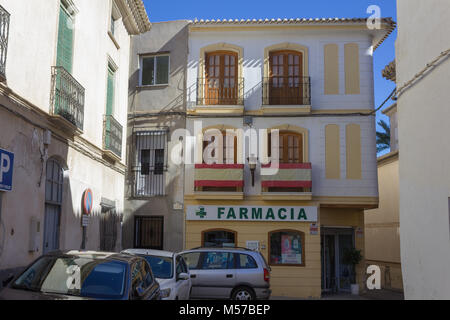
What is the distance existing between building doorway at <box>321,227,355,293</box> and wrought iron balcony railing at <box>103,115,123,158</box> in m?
9.15

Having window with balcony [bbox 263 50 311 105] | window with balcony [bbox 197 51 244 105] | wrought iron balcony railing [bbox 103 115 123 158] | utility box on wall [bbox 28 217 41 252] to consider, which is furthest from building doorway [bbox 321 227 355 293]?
utility box on wall [bbox 28 217 41 252]

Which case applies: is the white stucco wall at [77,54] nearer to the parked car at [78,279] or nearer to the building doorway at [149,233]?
the parked car at [78,279]

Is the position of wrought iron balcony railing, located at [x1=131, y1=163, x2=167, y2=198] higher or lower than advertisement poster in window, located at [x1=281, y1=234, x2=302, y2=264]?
higher

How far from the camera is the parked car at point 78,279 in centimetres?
640

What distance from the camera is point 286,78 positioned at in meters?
19.8

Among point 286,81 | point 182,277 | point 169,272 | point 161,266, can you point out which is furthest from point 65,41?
point 286,81

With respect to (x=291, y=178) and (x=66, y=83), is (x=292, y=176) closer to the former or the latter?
(x=291, y=178)

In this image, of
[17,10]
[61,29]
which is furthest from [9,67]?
[61,29]

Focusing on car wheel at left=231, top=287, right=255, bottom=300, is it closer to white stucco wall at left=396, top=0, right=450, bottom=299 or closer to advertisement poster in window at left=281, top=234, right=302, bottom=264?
white stucco wall at left=396, top=0, right=450, bottom=299

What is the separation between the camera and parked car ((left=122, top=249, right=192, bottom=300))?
9.97 metres

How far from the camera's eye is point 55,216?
Result: 11852 millimetres

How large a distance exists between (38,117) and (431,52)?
8.44m

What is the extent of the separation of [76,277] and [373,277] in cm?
1841

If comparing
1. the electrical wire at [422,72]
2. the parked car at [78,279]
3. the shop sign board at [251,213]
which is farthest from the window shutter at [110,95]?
the parked car at [78,279]
